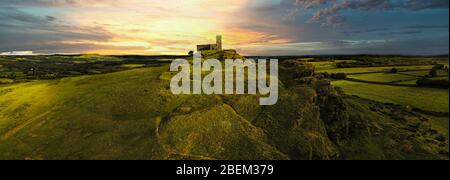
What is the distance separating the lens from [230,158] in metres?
34.1

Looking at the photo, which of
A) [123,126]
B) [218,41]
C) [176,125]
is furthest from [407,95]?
[123,126]

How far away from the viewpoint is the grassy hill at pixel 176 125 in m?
34.5

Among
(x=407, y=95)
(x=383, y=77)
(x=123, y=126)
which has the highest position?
(x=383, y=77)

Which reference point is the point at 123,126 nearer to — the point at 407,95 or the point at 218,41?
the point at 218,41

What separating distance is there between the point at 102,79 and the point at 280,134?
30.1 m

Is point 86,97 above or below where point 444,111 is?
above

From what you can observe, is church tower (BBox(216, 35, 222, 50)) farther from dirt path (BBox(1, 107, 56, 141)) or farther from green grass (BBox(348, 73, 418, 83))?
green grass (BBox(348, 73, 418, 83))

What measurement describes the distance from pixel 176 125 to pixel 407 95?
281ft

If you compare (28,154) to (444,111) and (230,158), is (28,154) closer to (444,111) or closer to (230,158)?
(230,158)

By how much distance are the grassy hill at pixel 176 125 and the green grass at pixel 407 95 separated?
3475 centimetres


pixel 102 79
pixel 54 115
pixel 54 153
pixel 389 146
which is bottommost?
pixel 389 146

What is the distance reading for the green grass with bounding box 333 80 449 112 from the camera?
285ft

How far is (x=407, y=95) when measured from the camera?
97.9m
